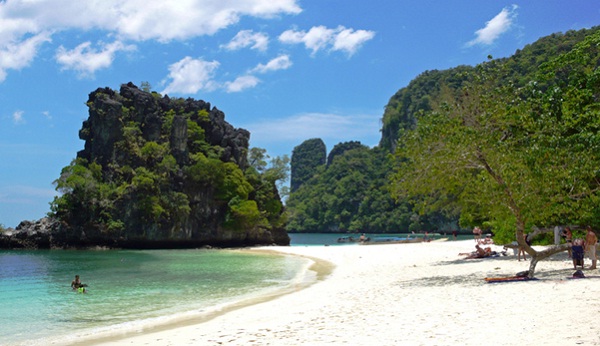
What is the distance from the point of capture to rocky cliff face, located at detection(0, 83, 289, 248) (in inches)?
2266

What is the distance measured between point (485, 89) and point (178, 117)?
5034 centimetres

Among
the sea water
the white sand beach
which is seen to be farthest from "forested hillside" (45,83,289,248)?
the white sand beach

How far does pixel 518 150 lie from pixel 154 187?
4850cm

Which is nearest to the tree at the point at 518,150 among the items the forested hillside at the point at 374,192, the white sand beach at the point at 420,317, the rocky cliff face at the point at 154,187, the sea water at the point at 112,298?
the white sand beach at the point at 420,317

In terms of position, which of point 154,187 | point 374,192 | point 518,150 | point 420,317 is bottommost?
point 420,317

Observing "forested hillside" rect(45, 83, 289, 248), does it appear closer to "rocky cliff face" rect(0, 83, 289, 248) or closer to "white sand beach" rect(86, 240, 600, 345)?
"rocky cliff face" rect(0, 83, 289, 248)

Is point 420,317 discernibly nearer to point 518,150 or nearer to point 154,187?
point 518,150

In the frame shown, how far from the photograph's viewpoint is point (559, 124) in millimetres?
16344

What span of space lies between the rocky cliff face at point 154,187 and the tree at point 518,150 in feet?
144

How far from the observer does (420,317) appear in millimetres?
9523

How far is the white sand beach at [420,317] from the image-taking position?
25.1 ft

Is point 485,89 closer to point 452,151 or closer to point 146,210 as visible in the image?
point 452,151

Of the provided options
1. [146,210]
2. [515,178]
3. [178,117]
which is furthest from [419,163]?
[178,117]

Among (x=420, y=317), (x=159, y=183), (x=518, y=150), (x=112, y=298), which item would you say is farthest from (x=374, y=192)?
(x=420, y=317)
